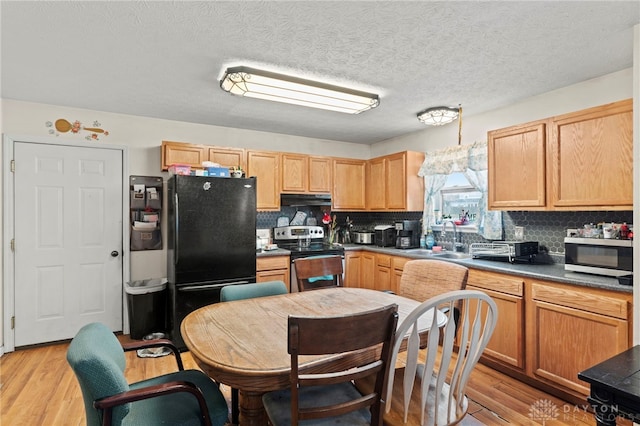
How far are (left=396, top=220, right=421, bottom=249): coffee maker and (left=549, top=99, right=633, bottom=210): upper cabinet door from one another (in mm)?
1673

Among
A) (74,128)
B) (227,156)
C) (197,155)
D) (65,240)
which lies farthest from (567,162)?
(65,240)

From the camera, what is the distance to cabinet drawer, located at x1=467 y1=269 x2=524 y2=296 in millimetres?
2559

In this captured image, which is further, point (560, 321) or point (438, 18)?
point (560, 321)

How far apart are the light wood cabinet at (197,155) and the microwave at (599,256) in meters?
3.26

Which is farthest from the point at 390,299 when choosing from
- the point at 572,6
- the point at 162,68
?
the point at 162,68

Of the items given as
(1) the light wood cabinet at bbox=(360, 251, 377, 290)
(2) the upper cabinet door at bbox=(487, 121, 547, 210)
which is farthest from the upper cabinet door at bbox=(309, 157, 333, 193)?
(2) the upper cabinet door at bbox=(487, 121, 547, 210)

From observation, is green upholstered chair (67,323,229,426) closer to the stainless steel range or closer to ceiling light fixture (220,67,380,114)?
ceiling light fixture (220,67,380,114)

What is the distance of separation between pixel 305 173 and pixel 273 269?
4.38 feet

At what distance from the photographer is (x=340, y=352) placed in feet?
3.93

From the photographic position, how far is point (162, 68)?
2.45 metres

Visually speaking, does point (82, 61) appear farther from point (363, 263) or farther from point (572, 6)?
point (363, 263)

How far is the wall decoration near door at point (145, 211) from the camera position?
366 centimetres

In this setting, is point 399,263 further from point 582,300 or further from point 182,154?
point 182,154

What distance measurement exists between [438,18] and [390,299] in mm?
1674
